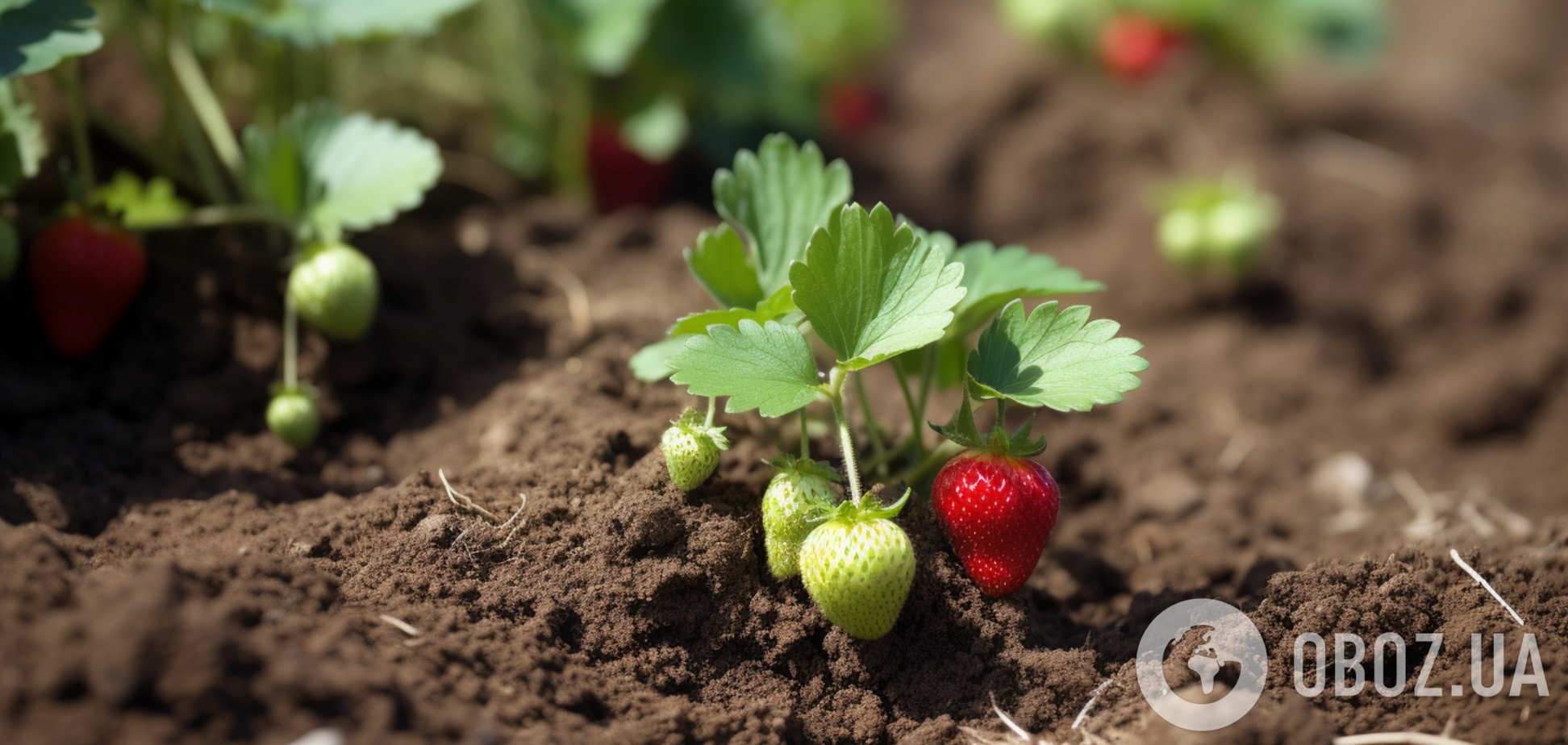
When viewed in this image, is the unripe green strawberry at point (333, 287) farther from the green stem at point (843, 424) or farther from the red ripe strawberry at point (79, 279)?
the green stem at point (843, 424)

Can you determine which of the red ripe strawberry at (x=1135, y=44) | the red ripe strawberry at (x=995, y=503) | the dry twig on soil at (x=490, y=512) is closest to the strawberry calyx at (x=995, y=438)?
the red ripe strawberry at (x=995, y=503)

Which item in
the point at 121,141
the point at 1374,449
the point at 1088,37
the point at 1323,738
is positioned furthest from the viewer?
the point at 1088,37

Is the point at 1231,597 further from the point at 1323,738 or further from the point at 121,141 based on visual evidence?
the point at 121,141

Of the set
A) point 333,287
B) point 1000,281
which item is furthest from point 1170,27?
point 333,287

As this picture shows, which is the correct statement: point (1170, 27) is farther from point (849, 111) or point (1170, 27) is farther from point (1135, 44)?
point (849, 111)

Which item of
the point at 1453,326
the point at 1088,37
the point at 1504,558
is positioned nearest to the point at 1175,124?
the point at 1088,37

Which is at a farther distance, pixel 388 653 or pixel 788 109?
pixel 788 109
